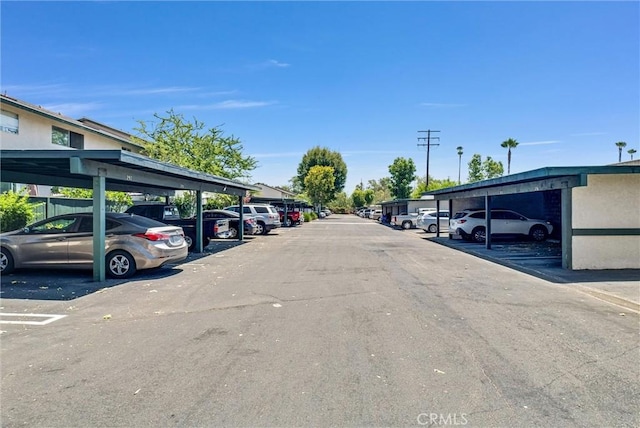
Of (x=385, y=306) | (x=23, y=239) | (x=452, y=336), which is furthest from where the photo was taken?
(x=23, y=239)

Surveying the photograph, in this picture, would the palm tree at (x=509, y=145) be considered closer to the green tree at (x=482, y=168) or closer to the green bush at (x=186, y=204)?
the green tree at (x=482, y=168)

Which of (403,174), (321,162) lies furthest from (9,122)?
(321,162)

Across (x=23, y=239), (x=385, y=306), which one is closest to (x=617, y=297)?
(x=385, y=306)

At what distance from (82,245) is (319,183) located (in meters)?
58.1

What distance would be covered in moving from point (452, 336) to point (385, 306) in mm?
1780

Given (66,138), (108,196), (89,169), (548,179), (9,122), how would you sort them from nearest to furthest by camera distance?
(89,169), (548,179), (9,122), (66,138), (108,196)

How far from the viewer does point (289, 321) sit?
6.43 m

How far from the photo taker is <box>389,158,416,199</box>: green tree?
68.1m

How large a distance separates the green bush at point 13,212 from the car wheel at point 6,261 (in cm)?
692

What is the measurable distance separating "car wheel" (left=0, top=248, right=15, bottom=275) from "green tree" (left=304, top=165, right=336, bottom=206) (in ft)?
190

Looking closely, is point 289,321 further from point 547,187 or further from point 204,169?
point 204,169

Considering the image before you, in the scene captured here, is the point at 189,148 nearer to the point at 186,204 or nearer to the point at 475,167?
the point at 186,204

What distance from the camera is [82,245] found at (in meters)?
10.1

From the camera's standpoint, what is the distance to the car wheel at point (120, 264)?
10.1 metres
